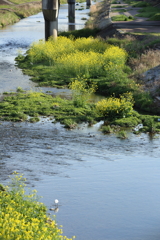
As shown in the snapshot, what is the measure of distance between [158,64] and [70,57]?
5249mm

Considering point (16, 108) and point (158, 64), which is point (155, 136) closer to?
point (16, 108)

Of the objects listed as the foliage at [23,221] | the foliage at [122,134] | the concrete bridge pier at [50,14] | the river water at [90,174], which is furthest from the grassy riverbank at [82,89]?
the foliage at [23,221]

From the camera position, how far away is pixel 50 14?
35000mm

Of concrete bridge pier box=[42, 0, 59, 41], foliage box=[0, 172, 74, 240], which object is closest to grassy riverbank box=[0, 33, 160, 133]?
concrete bridge pier box=[42, 0, 59, 41]

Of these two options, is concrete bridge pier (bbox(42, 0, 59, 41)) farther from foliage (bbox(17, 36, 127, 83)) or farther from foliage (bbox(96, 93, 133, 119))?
foliage (bbox(96, 93, 133, 119))

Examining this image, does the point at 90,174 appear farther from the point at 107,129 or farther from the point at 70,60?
the point at 70,60

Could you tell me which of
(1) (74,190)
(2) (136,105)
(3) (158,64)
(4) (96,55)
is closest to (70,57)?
(4) (96,55)

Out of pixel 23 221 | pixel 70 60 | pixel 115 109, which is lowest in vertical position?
pixel 115 109

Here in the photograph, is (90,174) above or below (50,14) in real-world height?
below

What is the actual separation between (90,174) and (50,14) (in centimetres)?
2508

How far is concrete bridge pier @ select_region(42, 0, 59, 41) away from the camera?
3438cm

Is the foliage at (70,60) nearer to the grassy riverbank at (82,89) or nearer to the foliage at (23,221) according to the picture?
the grassy riverbank at (82,89)

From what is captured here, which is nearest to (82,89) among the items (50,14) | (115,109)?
(115,109)

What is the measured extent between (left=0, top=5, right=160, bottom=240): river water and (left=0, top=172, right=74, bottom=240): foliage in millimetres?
848
